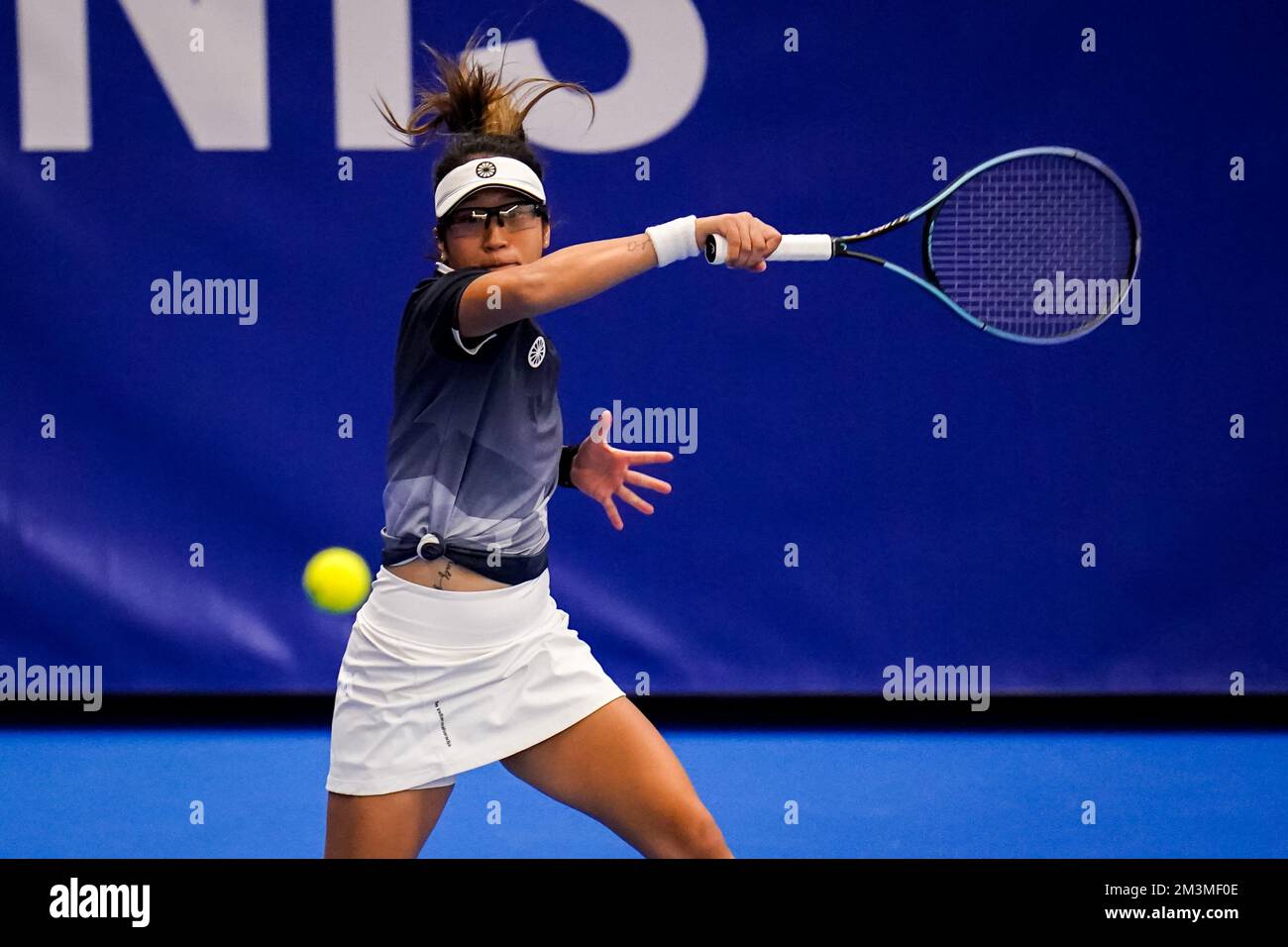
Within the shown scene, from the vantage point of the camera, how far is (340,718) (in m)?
2.56

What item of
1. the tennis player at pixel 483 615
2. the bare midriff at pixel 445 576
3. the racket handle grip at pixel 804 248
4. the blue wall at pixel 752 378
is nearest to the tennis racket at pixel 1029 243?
the blue wall at pixel 752 378

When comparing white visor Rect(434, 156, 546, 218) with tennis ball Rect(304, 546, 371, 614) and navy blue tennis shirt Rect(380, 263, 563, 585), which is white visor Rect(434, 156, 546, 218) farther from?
tennis ball Rect(304, 546, 371, 614)

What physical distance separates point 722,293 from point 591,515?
34.0 inches

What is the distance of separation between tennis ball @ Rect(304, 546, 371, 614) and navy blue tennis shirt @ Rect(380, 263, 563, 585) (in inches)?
91.4

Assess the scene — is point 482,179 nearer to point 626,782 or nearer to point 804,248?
point 804,248

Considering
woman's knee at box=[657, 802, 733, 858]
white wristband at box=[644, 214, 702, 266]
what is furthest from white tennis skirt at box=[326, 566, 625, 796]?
white wristband at box=[644, 214, 702, 266]

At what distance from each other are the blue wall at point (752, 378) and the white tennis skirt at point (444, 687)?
89.7 inches

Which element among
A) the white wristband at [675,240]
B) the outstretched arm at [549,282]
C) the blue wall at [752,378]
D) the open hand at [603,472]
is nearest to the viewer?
the outstretched arm at [549,282]

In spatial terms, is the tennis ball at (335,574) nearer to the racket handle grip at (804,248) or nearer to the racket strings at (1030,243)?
the racket strings at (1030,243)

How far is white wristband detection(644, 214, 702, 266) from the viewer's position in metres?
2.58

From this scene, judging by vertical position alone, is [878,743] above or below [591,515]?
below

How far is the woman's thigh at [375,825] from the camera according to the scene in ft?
8.14
